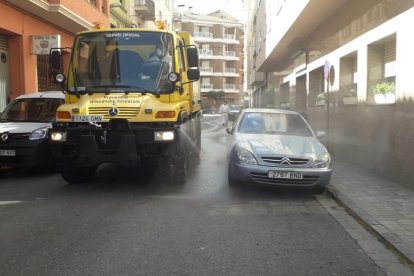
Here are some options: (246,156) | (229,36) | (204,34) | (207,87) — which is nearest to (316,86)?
(246,156)

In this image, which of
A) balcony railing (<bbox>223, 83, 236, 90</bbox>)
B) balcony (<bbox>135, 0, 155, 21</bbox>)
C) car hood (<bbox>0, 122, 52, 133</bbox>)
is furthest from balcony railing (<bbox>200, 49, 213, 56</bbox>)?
car hood (<bbox>0, 122, 52, 133</bbox>)

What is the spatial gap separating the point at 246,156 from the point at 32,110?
539 cm

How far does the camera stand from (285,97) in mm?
24203

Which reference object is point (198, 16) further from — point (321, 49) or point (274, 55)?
point (321, 49)

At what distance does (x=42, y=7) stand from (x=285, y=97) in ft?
43.5

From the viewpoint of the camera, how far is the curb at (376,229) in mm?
4707

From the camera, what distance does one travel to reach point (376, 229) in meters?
5.54

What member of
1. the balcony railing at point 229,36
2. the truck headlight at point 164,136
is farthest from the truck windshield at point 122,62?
the balcony railing at point 229,36

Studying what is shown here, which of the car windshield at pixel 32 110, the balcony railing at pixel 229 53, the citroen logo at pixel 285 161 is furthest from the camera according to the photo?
the balcony railing at pixel 229 53

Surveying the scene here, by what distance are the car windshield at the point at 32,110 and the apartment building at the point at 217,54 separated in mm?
70476

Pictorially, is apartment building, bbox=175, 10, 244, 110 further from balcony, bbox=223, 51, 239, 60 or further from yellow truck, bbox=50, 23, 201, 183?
yellow truck, bbox=50, 23, 201, 183

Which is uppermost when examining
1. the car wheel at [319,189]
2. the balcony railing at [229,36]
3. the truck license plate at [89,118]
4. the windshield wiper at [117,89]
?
the balcony railing at [229,36]

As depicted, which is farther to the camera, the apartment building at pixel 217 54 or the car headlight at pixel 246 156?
the apartment building at pixel 217 54

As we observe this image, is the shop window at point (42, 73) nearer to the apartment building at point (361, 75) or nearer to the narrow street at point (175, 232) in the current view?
the apartment building at point (361, 75)
